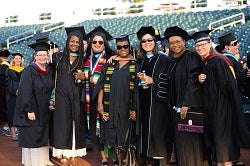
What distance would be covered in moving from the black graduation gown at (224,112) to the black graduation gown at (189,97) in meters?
0.13

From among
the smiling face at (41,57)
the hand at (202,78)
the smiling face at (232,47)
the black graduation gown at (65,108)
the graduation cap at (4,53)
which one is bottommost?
the black graduation gown at (65,108)

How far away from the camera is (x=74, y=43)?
514cm

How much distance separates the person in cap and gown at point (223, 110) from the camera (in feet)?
13.3

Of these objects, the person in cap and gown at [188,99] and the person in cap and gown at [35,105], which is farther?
the person in cap and gown at [35,105]

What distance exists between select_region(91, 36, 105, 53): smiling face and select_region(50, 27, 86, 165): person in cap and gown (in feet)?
Result: 0.50

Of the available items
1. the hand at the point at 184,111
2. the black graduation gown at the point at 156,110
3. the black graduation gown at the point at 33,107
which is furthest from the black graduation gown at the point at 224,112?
the black graduation gown at the point at 33,107

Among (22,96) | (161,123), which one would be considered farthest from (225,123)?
(22,96)

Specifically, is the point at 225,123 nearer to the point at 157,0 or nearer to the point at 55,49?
the point at 55,49

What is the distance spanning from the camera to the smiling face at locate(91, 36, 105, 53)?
5.18 meters

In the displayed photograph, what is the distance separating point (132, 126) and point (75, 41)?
1.25 meters

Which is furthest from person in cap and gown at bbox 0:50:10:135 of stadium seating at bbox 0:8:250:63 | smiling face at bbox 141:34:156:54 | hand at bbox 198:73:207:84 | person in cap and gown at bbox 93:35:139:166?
stadium seating at bbox 0:8:250:63

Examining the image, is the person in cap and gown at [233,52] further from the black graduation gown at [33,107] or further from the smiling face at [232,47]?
the black graduation gown at [33,107]

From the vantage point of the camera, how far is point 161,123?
463cm

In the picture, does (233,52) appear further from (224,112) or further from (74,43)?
(74,43)
